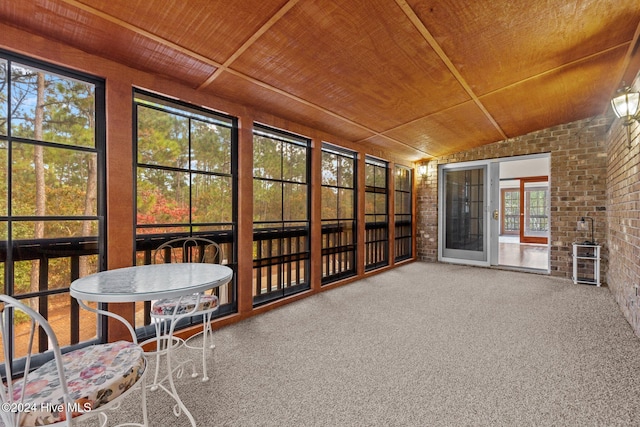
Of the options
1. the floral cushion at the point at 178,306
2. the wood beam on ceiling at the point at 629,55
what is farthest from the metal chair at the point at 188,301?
the wood beam on ceiling at the point at 629,55

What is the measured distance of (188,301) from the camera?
6.53 feet

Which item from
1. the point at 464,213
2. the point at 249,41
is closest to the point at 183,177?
the point at 249,41

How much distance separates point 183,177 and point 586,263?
19.4ft

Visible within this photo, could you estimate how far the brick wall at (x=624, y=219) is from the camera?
261 cm

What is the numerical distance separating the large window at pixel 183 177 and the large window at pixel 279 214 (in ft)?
1.20

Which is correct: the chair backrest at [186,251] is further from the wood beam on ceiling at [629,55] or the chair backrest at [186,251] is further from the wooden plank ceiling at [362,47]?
the wood beam on ceiling at [629,55]

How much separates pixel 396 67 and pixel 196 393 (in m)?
2.97

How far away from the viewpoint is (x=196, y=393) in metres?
1.81

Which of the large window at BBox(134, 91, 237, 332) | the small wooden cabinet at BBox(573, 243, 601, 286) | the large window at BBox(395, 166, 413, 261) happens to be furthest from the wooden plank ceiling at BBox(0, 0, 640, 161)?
the large window at BBox(395, 166, 413, 261)

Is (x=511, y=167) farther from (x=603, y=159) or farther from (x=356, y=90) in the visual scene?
(x=356, y=90)

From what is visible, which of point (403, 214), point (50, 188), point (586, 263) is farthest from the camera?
point (403, 214)

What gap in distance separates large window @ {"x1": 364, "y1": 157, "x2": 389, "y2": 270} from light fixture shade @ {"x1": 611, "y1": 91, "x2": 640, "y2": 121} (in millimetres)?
3099

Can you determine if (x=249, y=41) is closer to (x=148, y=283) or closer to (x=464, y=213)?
(x=148, y=283)

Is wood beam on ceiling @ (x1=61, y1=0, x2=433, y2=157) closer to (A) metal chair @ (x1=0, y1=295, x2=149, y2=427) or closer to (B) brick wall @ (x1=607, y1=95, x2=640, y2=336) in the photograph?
(A) metal chair @ (x1=0, y1=295, x2=149, y2=427)
